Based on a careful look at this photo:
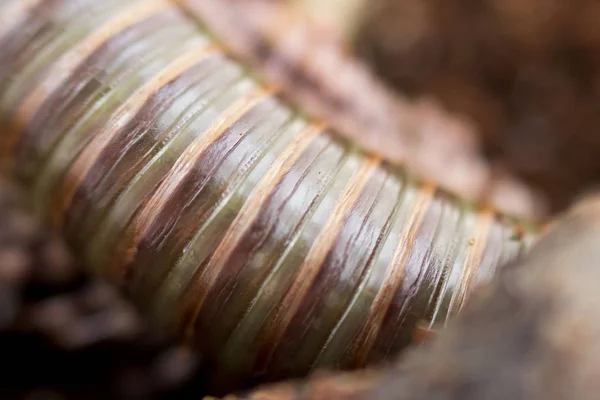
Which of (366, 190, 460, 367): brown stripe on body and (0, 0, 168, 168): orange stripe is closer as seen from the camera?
(366, 190, 460, 367): brown stripe on body

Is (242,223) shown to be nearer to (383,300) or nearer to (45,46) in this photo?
(383,300)

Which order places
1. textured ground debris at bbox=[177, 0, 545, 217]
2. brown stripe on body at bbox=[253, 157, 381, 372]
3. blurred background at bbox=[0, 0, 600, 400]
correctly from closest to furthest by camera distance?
brown stripe on body at bbox=[253, 157, 381, 372], textured ground debris at bbox=[177, 0, 545, 217], blurred background at bbox=[0, 0, 600, 400]

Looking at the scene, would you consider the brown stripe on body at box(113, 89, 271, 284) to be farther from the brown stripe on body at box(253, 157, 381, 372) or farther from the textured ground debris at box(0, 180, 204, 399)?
the textured ground debris at box(0, 180, 204, 399)

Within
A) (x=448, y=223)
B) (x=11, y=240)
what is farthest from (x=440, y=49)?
(x=11, y=240)

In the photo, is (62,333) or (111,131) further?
(62,333)

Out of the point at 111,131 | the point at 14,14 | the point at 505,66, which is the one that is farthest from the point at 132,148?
the point at 505,66

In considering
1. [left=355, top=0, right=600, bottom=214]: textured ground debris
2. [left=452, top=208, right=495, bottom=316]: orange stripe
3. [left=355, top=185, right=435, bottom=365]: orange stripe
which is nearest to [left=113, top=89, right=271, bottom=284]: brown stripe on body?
[left=355, top=185, right=435, bottom=365]: orange stripe
